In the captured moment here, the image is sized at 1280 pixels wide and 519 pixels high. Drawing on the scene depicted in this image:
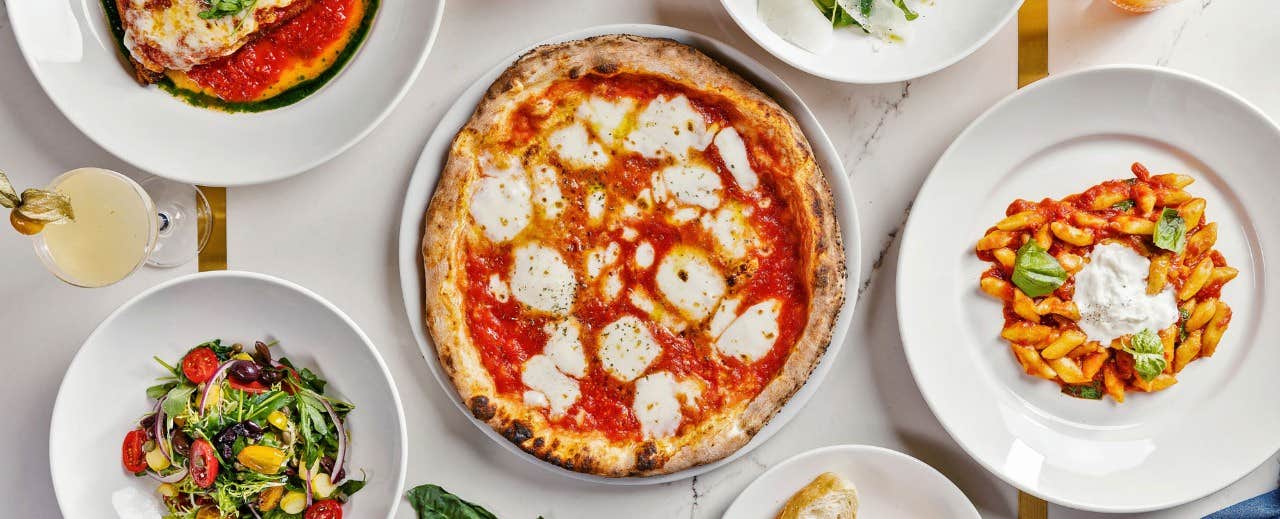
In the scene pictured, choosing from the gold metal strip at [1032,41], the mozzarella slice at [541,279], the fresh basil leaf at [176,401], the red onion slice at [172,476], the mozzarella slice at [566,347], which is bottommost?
the red onion slice at [172,476]

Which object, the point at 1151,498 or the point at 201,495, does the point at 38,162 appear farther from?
the point at 1151,498

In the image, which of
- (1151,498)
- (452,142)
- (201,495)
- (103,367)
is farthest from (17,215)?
(1151,498)

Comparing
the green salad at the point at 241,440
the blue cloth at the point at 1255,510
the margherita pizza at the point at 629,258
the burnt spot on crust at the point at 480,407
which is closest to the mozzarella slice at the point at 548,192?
the margherita pizza at the point at 629,258

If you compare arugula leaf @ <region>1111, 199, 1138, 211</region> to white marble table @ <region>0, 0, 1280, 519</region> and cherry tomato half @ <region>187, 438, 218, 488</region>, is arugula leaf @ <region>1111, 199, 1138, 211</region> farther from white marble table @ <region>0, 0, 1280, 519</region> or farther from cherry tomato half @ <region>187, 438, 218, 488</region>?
cherry tomato half @ <region>187, 438, 218, 488</region>

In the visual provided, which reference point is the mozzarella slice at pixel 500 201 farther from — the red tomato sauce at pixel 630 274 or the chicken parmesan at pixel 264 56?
the chicken parmesan at pixel 264 56

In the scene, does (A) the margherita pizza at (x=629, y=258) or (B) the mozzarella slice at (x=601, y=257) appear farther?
(B) the mozzarella slice at (x=601, y=257)

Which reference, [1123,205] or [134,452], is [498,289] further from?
[1123,205]

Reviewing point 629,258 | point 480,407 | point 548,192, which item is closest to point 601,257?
point 629,258
